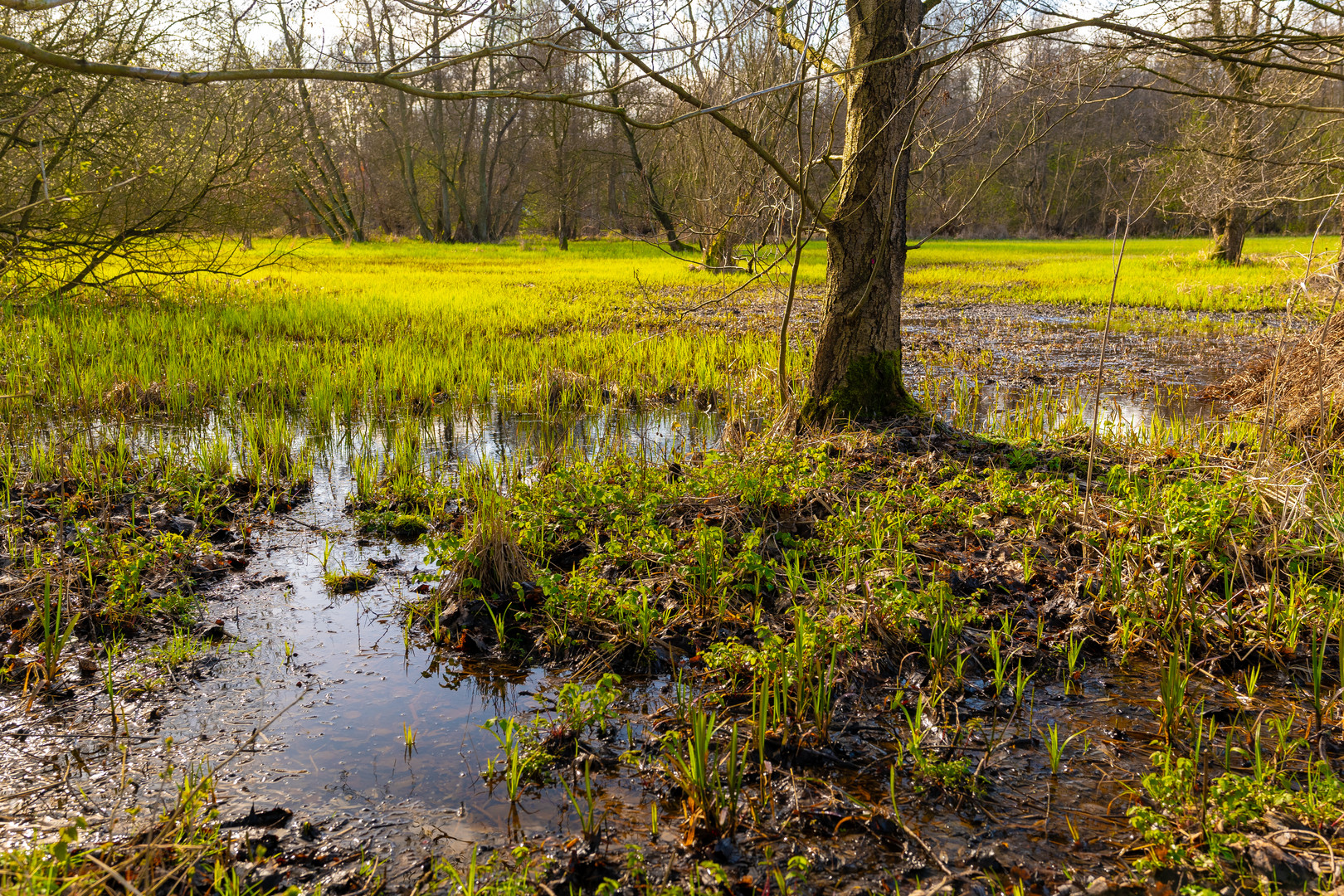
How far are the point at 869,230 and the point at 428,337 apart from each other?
22.1ft

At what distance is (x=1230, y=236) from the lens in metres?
22.1

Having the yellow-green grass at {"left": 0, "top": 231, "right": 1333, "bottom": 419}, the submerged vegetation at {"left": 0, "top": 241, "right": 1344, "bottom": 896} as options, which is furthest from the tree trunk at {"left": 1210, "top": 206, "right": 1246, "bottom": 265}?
the submerged vegetation at {"left": 0, "top": 241, "right": 1344, "bottom": 896}

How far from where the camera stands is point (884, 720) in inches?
116

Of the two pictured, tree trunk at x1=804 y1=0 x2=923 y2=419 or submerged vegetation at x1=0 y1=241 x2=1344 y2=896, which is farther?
tree trunk at x1=804 y1=0 x2=923 y2=419

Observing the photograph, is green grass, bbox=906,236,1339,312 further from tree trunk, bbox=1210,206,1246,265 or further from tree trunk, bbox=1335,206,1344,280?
tree trunk, bbox=1335,206,1344,280

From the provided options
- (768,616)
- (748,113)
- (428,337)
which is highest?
(748,113)

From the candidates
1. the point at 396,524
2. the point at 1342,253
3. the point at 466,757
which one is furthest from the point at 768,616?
the point at 1342,253

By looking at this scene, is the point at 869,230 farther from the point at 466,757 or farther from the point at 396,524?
the point at 466,757

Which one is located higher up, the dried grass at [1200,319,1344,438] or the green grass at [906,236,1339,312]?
the green grass at [906,236,1339,312]

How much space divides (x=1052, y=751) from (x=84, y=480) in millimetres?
5267

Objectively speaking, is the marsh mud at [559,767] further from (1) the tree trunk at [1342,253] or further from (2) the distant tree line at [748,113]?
(1) the tree trunk at [1342,253]

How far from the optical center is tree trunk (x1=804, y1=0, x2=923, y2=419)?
17.2ft

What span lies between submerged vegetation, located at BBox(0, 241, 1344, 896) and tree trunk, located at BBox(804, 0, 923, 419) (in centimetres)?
41

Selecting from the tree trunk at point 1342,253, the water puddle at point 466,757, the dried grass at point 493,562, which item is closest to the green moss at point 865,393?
the water puddle at point 466,757
